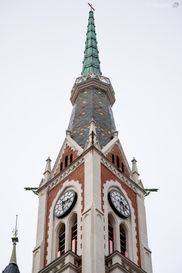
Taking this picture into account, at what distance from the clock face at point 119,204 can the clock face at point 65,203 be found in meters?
2.27

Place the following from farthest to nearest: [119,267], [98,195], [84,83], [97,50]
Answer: [97,50] < [84,83] < [98,195] < [119,267]

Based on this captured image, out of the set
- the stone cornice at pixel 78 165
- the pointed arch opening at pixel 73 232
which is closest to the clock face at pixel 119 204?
the stone cornice at pixel 78 165

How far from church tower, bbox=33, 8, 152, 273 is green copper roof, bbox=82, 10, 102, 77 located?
20.1 ft

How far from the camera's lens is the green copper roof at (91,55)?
62672 millimetres

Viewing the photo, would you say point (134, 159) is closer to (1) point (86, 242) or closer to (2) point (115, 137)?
(2) point (115, 137)

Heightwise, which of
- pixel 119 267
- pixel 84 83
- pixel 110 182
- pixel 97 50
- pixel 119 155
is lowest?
pixel 119 267

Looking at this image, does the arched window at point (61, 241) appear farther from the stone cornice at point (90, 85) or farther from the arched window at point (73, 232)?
the stone cornice at point (90, 85)

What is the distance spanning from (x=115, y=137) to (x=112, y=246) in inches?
412

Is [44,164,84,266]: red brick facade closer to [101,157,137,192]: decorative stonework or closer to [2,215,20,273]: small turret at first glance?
[101,157,137,192]: decorative stonework

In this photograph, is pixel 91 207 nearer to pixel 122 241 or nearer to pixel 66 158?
pixel 122 241

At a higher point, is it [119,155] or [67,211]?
[119,155]

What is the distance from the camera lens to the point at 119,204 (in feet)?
161

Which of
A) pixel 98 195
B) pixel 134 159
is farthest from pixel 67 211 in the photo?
pixel 134 159

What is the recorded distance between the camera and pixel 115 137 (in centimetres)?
5444
